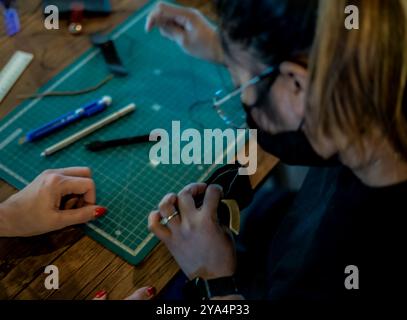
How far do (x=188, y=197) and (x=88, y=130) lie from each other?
0.89 feet

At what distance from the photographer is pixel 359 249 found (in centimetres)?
71

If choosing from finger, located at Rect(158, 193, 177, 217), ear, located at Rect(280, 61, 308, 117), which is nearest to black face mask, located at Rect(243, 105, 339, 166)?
ear, located at Rect(280, 61, 308, 117)

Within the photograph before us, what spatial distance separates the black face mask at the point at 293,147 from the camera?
2.49 feet

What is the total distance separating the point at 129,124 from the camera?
100 cm

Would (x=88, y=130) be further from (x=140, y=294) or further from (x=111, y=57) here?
(x=140, y=294)

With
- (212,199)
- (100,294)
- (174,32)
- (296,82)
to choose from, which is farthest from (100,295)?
(174,32)

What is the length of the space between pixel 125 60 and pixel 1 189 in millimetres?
396

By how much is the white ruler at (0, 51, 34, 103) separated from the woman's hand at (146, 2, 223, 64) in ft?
0.98

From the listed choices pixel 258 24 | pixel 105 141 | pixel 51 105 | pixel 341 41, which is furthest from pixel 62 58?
pixel 341 41

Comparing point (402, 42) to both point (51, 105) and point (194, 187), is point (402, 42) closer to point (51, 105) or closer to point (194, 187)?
point (194, 187)

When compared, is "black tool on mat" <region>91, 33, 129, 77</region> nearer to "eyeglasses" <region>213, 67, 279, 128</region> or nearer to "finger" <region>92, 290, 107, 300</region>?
"eyeglasses" <region>213, 67, 279, 128</region>

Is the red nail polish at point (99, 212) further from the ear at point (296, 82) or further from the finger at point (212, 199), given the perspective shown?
the ear at point (296, 82)

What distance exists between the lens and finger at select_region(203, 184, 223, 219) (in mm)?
843

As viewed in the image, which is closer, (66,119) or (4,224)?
(4,224)
